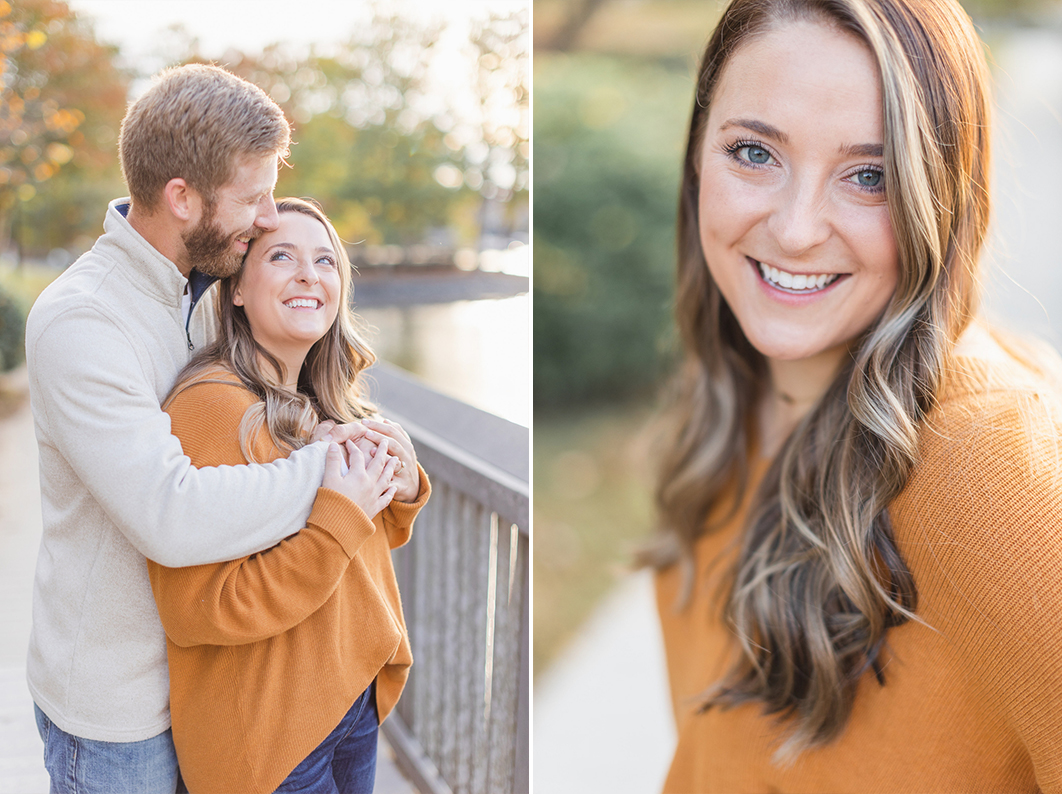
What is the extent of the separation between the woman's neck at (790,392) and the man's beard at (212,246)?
1.07 metres

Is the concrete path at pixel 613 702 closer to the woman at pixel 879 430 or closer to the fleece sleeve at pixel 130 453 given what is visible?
the woman at pixel 879 430

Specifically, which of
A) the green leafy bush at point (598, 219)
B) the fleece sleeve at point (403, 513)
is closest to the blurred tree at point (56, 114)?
the fleece sleeve at point (403, 513)

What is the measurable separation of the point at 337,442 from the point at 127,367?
306 millimetres

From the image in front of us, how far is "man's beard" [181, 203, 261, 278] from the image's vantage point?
3.92ft

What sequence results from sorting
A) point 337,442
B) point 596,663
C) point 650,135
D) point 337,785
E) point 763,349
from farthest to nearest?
point 650,135, point 596,663, point 763,349, point 337,785, point 337,442

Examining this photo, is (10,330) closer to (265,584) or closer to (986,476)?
(265,584)

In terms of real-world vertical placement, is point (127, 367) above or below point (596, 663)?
above

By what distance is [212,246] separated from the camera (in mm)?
1210

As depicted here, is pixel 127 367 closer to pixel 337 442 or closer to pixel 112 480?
pixel 112 480

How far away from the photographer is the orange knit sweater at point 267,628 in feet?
3.84

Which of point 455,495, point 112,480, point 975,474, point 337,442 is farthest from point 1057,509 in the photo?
point 112,480

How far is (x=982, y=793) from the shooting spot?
129cm

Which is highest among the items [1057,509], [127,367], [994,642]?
[127,367]

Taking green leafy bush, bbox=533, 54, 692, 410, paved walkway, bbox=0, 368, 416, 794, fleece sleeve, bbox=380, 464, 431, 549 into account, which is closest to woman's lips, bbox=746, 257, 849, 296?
fleece sleeve, bbox=380, 464, 431, 549
